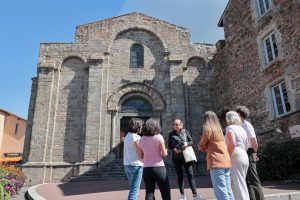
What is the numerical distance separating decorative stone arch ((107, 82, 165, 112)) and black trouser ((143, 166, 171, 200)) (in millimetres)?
11104

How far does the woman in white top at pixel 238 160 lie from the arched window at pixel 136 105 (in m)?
11.5

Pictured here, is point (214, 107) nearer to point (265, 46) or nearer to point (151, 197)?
point (265, 46)

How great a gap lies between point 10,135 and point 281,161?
28295mm

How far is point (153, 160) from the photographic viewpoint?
4086 millimetres

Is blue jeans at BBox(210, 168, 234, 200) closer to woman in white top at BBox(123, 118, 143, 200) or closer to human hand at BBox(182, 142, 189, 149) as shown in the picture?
woman in white top at BBox(123, 118, 143, 200)

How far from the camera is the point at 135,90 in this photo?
15.5m

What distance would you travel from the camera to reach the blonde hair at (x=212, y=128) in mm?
3971

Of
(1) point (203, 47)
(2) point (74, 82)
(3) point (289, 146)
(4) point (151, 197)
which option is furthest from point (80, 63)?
(4) point (151, 197)

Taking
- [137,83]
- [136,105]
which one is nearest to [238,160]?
[136,105]

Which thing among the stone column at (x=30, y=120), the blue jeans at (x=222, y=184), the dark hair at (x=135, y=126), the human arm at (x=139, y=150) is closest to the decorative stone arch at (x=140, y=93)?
the stone column at (x=30, y=120)

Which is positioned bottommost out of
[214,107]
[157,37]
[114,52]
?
[214,107]

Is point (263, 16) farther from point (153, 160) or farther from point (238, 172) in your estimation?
point (153, 160)

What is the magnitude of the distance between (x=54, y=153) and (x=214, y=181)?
40.4 ft

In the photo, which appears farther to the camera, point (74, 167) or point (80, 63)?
point (80, 63)
